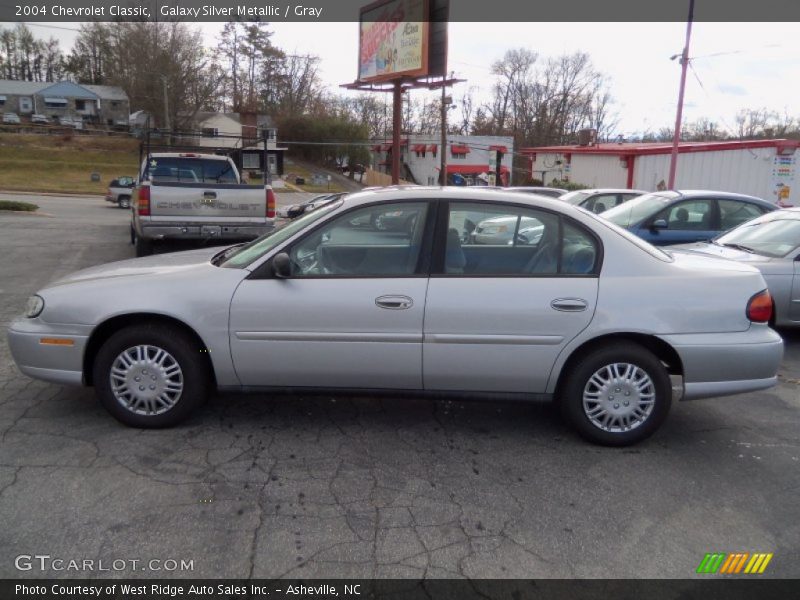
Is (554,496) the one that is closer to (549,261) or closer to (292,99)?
(549,261)

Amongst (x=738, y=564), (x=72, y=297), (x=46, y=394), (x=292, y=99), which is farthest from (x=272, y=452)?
(x=292, y=99)

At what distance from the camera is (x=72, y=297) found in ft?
13.5

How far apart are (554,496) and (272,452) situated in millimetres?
1638

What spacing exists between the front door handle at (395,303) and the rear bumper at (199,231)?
6.60 m

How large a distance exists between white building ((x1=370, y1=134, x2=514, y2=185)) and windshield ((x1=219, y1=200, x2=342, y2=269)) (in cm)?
4948

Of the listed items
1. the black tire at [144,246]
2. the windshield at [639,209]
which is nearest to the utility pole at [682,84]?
the windshield at [639,209]

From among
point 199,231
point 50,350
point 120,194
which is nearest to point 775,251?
point 50,350

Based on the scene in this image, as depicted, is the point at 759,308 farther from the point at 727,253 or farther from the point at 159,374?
the point at 159,374

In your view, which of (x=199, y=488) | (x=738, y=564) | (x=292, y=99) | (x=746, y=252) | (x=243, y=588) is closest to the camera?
(x=243, y=588)

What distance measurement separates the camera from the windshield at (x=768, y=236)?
6.79 m

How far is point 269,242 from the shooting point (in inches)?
174

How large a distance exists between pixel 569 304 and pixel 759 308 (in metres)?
1.22

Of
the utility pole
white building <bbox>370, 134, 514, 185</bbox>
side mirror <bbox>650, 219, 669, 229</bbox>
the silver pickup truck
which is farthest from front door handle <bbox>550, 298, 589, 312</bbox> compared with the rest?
white building <bbox>370, 134, 514, 185</bbox>

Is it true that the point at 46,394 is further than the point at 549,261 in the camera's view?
Yes
